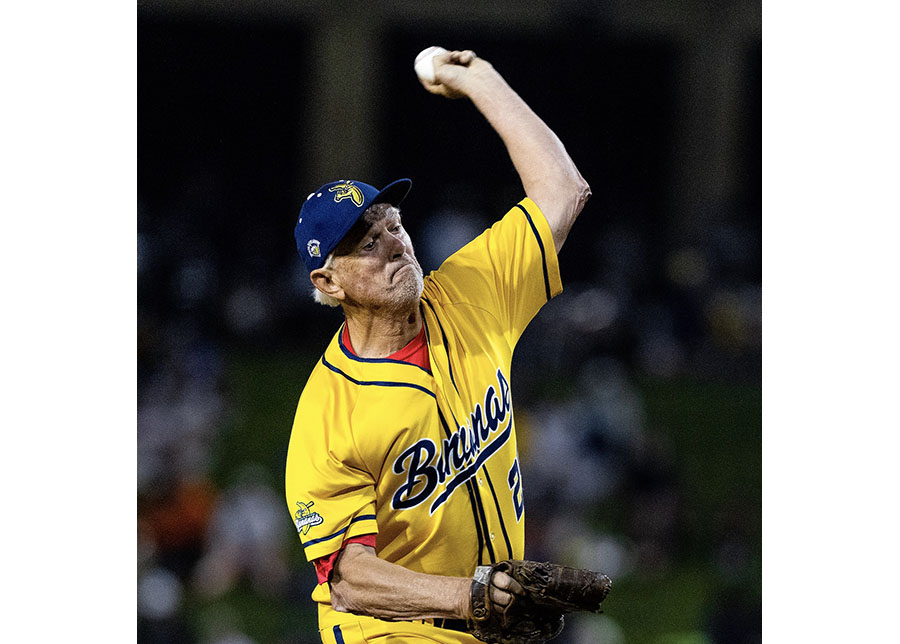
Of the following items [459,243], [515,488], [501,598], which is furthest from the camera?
[459,243]

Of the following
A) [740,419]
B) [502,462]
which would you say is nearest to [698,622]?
[740,419]

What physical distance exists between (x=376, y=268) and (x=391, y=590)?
0.88 meters

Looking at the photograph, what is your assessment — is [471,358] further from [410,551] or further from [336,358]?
[410,551]

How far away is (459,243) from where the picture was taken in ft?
20.1

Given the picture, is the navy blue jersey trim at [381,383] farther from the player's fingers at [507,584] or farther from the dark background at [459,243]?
the dark background at [459,243]

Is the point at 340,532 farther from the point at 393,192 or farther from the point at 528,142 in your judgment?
the point at 528,142

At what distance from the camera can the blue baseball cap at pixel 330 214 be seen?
2930 millimetres

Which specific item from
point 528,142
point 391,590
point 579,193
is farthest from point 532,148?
point 391,590

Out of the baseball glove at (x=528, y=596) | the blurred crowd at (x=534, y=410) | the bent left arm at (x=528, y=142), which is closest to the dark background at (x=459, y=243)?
the blurred crowd at (x=534, y=410)

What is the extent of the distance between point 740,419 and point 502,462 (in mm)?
4810

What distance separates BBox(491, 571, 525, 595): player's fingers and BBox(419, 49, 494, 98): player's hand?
150cm

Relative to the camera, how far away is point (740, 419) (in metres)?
7.54

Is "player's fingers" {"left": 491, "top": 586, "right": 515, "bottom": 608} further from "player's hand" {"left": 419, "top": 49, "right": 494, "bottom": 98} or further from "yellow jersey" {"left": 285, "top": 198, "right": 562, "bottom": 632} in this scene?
"player's hand" {"left": 419, "top": 49, "right": 494, "bottom": 98}

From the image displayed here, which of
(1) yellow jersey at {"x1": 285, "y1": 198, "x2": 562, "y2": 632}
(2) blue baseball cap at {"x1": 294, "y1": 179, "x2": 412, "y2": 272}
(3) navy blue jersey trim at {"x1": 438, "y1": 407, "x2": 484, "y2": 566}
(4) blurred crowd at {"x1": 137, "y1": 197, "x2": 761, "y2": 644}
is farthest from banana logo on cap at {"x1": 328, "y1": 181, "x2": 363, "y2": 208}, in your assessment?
(4) blurred crowd at {"x1": 137, "y1": 197, "x2": 761, "y2": 644}
